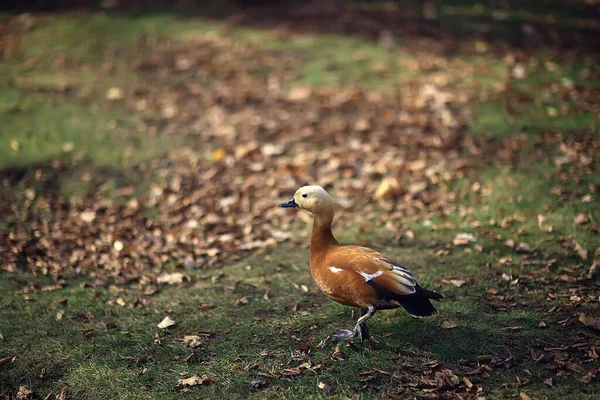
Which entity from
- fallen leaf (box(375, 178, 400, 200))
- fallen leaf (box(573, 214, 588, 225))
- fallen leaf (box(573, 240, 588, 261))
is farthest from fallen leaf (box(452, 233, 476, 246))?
fallen leaf (box(375, 178, 400, 200))

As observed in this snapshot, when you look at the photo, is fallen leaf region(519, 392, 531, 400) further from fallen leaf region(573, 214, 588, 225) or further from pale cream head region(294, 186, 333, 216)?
fallen leaf region(573, 214, 588, 225)

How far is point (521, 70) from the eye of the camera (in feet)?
32.8

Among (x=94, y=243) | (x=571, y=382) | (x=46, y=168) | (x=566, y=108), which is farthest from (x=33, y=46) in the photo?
(x=571, y=382)

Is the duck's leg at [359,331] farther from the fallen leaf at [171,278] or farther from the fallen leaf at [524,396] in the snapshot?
the fallen leaf at [171,278]

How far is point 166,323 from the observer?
511 centimetres

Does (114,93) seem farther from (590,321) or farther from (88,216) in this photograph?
(590,321)

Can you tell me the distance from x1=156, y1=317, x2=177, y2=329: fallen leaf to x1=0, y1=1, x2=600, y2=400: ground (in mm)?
48

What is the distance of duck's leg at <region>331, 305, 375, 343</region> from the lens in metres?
4.34

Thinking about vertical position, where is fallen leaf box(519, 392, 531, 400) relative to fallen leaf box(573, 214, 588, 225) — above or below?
below

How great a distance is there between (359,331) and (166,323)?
1744 mm

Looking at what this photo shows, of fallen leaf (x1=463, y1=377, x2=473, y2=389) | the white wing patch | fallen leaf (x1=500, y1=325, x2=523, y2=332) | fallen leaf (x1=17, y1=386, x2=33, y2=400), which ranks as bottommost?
fallen leaf (x1=17, y1=386, x2=33, y2=400)

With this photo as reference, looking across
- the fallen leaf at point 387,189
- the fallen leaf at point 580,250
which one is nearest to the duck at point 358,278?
the fallen leaf at point 580,250

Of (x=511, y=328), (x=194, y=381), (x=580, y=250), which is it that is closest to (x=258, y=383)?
(x=194, y=381)

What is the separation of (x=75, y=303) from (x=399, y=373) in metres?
3.13
